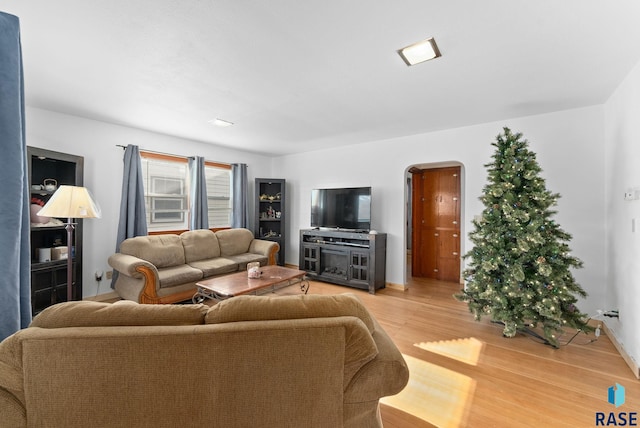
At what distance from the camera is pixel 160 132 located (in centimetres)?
409

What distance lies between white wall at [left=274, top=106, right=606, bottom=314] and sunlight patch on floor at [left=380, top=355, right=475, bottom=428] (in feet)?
7.22

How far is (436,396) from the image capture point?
1821mm

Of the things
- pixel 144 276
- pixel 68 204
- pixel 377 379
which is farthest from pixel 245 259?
pixel 377 379

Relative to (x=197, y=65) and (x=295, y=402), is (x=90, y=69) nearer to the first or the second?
(x=197, y=65)

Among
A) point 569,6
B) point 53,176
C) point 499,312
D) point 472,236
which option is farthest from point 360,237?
point 53,176

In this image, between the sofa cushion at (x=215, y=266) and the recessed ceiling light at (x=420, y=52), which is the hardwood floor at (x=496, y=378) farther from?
the recessed ceiling light at (x=420, y=52)

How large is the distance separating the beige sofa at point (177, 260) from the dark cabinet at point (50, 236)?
0.46m

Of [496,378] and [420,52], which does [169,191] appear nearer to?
[420,52]

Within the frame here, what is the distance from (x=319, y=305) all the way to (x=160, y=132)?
424 centimetres

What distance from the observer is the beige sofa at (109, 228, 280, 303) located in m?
3.08

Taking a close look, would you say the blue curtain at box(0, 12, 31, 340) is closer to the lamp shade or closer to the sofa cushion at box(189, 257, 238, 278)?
the lamp shade

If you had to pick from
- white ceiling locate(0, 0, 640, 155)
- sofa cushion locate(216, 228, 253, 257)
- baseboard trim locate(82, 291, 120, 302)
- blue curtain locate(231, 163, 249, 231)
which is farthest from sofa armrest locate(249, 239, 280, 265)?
white ceiling locate(0, 0, 640, 155)

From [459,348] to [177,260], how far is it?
12.2 ft

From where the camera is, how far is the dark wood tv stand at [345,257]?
414cm
